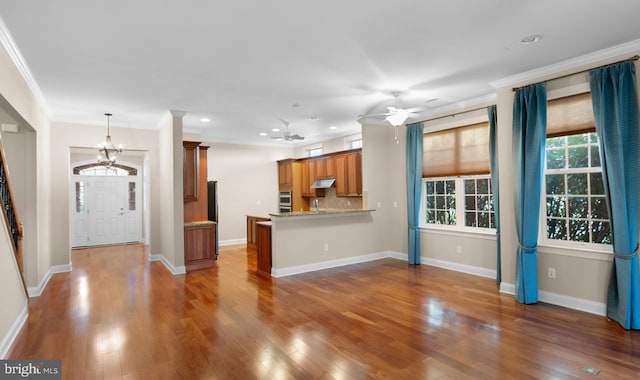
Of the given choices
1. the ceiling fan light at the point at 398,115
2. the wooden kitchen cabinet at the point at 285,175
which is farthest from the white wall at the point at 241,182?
the ceiling fan light at the point at 398,115

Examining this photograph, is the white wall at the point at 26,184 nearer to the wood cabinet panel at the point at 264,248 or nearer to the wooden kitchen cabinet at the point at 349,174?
the wood cabinet panel at the point at 264,248

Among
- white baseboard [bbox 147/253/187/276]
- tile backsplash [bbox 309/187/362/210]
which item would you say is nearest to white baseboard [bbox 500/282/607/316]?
tile backsplash [bbox 309/187/362/210]

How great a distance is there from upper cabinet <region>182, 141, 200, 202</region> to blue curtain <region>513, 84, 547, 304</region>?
18.3 ft

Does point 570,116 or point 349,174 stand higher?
point 570,116

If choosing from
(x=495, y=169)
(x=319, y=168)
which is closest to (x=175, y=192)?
(x=319, y=168)

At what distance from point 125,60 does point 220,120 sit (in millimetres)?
3170

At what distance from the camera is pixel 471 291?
15.7 ft

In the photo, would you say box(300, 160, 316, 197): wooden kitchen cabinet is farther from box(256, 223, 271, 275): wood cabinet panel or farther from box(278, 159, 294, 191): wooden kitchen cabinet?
box(256, 223, 271, 275): wood cabinet panel

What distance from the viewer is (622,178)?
3.50 m

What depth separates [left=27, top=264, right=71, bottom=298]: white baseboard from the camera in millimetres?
4820

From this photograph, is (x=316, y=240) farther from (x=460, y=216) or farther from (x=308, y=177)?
(x=308, y=177)

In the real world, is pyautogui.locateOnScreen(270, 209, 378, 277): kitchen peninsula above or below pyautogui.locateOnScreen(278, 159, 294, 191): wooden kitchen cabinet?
below

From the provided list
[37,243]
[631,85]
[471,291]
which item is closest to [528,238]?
[471,291]

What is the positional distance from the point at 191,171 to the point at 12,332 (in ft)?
12.8
